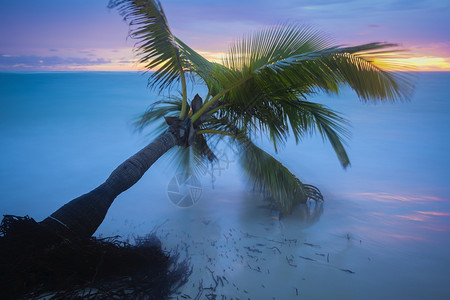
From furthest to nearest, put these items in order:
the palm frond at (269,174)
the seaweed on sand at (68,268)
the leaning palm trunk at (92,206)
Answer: the palm frond at (269,174), the leaning palm trunk at (92,206), the seaweed on sand at (68,268)

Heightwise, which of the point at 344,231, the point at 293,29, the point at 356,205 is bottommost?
the point at 344,231

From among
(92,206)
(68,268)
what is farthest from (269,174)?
(68,268)

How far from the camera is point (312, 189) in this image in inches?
187

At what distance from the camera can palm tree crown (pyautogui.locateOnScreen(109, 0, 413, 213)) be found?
3.05 m

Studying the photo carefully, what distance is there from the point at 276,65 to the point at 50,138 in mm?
10234

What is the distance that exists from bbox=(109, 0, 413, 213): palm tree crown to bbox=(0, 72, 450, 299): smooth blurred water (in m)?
0.48

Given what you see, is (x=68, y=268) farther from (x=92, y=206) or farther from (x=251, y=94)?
(x=251, y=94)

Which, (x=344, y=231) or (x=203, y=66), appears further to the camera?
(x=344, y=231)

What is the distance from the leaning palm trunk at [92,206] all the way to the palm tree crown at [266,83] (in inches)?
32.5

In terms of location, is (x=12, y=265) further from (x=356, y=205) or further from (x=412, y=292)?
(x=356, y=205)

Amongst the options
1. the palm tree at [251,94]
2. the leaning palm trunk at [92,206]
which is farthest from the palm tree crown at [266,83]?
the leaning palm trunk at [92,206]

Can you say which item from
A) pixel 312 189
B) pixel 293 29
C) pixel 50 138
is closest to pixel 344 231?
pixel 312 189

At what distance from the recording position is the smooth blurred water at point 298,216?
3.08 metres

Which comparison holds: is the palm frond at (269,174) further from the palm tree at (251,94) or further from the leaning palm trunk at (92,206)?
the leaning palm trunk at (92,206)
